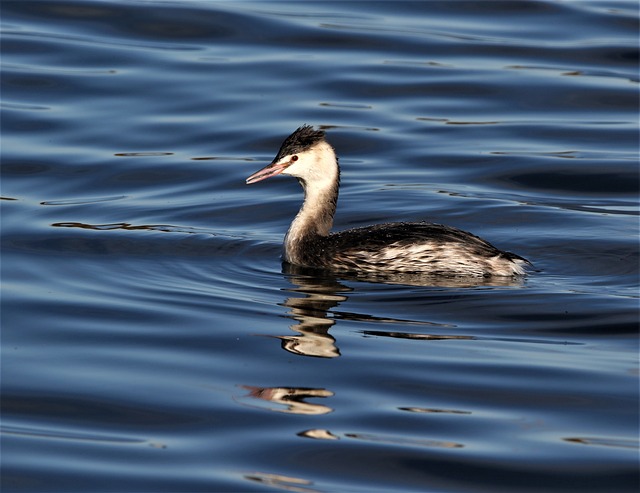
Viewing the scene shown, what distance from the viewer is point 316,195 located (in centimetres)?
1148

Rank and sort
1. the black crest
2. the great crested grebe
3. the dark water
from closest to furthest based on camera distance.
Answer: the dark water → the great crested grebe → the black crest

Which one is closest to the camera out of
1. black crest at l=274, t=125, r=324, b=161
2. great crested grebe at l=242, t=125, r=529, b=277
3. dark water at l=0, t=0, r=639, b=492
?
dark water at l=0, t=0, r=639, b=492

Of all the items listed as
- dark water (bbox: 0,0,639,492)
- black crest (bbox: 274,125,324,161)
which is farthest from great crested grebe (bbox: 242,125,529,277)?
dark water (bbox: 0,0,639,492)

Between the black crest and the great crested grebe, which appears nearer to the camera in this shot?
the great crested grebe

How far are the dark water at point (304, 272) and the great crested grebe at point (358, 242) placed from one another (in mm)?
232

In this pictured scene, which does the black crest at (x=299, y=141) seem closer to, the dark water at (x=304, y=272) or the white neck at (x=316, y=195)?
the white neck at (x=316, y=195)

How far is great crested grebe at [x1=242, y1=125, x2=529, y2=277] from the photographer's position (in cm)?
1061

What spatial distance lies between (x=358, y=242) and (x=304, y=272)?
492mm

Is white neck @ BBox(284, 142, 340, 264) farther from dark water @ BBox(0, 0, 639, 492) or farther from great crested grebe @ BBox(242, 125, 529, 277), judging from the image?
dark water @ BBox(0, 0, 639, 492)

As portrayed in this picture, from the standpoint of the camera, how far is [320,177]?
11438 mm

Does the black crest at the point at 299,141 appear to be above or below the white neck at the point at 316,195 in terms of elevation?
above

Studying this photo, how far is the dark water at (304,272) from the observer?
24.3 feet

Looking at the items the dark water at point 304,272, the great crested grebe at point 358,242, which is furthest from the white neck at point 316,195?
the dark water at point 304,272

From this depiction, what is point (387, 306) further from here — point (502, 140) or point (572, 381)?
point (502, 140)
